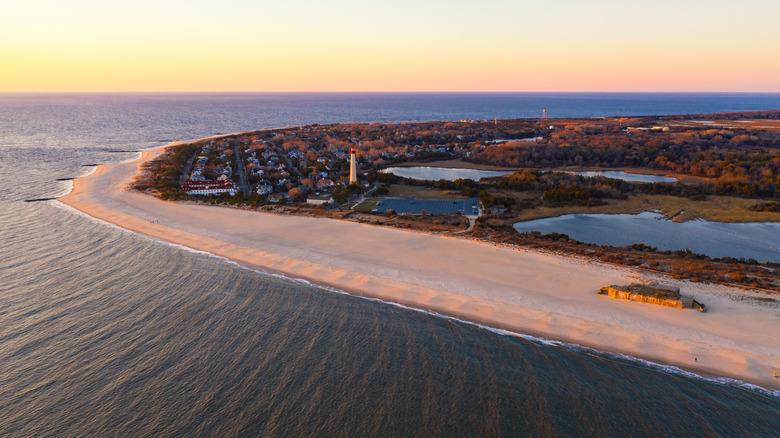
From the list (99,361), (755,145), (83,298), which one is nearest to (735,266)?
(99,361)

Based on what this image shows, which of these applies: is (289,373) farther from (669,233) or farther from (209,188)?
(209,188)

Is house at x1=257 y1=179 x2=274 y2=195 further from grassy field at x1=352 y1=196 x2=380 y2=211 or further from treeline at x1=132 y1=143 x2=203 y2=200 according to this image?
grassy field at x1=352 y1=196 x2=380 y2=211

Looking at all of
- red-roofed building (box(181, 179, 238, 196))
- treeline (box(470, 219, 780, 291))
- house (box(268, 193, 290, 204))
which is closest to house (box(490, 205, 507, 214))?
treeline (box(470, 219, 780, 291))

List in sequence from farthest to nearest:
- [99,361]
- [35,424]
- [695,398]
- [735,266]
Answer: [735,266]
[99,361]
[695,398]
[35,424]

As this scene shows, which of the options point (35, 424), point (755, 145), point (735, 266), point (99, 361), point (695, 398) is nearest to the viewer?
point (35, 424)

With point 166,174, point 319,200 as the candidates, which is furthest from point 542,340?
point 166,174

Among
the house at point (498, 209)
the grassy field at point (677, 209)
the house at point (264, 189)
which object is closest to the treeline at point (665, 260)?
the house at point (498, 209)

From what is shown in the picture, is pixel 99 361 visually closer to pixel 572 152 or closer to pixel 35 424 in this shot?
pixel 35 424
